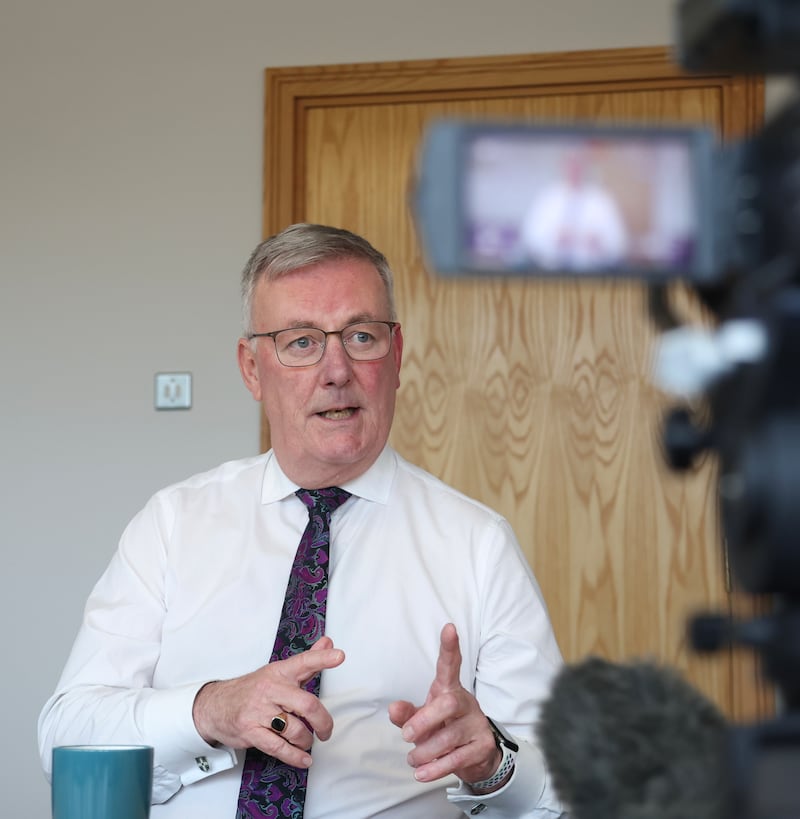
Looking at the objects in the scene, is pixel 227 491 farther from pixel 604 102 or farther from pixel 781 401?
pixel 604 102

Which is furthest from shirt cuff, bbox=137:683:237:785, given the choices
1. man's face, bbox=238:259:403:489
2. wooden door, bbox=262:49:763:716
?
wooden door, bbox=262:49:763:716

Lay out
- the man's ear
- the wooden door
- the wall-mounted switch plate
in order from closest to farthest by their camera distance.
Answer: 1. the man's ear
2. the wooden door
3. the wall-mounted switch plate

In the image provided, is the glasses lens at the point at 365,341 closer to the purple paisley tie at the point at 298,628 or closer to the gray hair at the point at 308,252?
the gray hair at the point at 308,252

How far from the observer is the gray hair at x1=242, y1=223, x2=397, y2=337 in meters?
1.67

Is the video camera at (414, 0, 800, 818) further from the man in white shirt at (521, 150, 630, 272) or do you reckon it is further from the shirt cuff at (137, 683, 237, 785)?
the shirt cuff at (137, 683, 237, 785)

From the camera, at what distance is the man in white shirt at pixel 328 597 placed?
1.42 m

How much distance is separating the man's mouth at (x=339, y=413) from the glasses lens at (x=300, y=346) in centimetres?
8

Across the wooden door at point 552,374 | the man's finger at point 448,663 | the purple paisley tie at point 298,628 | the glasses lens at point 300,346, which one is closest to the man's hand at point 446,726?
the man's finger at point 448,663

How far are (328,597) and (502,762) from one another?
0.41 m

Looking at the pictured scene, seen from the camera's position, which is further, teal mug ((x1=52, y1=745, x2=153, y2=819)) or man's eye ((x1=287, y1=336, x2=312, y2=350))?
man's eye ((x1=287, y1=336, x2=312, y2=350))

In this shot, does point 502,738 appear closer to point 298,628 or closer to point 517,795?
point 517,795

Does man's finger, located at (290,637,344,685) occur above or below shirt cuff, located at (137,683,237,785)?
above

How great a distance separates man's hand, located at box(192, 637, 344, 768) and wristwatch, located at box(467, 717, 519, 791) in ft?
0.60

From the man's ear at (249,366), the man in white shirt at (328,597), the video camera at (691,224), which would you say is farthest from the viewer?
the man's ear at (249,366)
